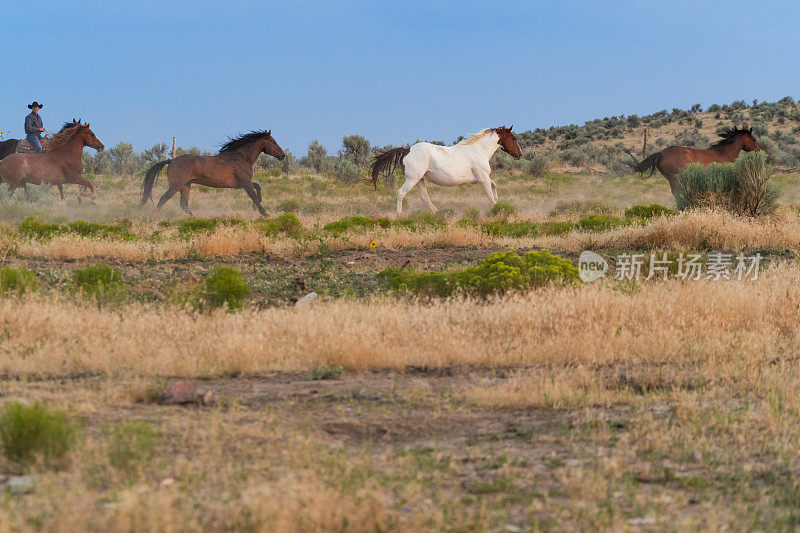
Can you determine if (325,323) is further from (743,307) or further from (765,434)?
(743,307)

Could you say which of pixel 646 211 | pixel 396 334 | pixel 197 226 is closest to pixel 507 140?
pixel 646 211

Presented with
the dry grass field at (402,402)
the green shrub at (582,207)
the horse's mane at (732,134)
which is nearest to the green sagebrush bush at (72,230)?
the dry grass field at (402,402)

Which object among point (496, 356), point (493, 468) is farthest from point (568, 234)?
point (493, 468)

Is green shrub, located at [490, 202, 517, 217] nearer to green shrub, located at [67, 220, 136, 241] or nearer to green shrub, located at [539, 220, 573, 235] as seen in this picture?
green shrub, located at [539, 220, 573, 235]

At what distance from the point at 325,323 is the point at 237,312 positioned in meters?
1.31

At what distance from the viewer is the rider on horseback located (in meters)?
22.7

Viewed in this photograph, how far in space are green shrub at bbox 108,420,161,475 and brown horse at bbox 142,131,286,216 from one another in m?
16.3

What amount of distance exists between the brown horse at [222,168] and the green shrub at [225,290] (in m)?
11.4

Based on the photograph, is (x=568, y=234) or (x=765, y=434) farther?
(x=568, y=234)

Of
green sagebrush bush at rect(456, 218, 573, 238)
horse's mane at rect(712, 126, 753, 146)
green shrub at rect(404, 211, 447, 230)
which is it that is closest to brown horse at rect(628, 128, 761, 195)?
horse's mane at rect(712, 126, 753, 146)

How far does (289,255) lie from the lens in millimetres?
13602

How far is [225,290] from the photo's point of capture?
925 cm

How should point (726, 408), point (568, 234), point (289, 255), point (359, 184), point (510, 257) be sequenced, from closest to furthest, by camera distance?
point (726, 408), point (510, 257), point (289, 255), point (568, 234), point (359, 184)

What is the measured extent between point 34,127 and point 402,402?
20.6 meters
